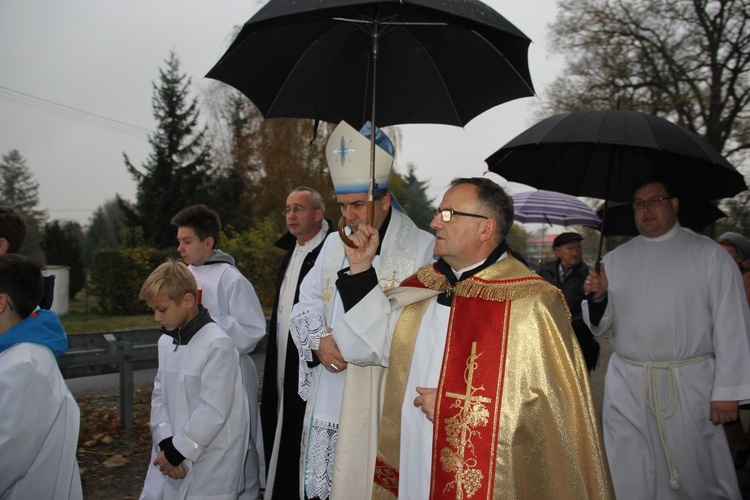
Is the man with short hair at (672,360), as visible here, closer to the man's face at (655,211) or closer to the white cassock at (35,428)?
the man's face at (655,211)

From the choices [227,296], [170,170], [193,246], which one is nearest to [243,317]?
[227,296]

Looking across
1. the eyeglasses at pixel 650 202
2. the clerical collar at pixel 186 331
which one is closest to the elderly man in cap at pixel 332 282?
the clerical collar at pixel 186 331

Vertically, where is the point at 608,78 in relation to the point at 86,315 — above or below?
above

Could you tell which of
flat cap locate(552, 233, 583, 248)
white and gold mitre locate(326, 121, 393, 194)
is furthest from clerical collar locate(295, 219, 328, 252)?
flat cap locate(552, 233, 583, 248)

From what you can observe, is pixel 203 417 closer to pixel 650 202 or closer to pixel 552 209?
pixel 650 202

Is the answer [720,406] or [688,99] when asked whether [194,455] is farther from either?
[688,99]

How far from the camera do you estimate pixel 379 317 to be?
8.83ft

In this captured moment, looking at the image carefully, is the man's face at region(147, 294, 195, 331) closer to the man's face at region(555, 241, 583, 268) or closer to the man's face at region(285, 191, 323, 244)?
the man's face at region(285, 191, 323, 244)

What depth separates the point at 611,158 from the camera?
13.4 feet

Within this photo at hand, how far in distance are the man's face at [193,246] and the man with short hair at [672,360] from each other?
8.89ft

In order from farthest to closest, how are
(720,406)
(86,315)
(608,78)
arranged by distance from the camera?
(608,78) < (86,315) < (720,406)

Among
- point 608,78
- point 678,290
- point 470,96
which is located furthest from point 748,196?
point 470,96

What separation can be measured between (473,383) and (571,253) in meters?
4.78

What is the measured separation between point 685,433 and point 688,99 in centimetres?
1677
